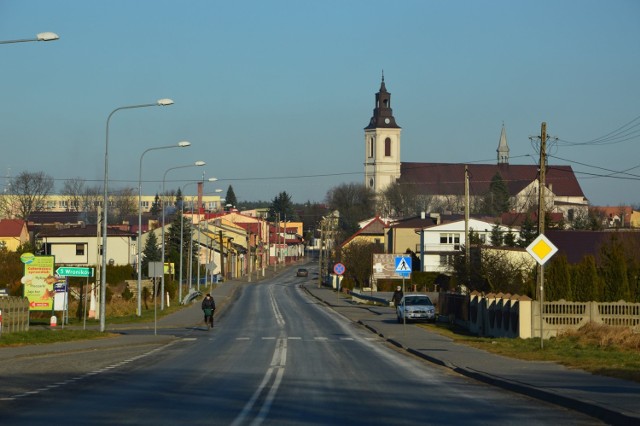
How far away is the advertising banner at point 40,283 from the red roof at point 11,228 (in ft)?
233

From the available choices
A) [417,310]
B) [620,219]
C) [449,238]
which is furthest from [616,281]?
[620,219]

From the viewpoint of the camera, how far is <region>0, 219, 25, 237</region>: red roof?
109 metres

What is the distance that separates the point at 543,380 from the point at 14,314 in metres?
22.3

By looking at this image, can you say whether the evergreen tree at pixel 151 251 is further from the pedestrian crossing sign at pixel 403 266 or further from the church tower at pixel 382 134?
the church tower at pixel 382 134

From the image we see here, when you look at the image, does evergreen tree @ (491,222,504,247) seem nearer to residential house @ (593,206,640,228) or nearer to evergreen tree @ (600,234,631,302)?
residential house @ (593,206,640,228)

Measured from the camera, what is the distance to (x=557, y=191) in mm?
197625

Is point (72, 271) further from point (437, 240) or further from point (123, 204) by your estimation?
point (123, 204)

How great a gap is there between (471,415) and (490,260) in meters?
37.9

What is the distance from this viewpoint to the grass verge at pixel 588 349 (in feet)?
67.6

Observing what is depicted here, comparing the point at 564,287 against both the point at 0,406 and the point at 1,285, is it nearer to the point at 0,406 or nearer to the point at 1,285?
the point at 0,406

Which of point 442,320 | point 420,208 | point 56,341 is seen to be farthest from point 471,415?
point 420,208

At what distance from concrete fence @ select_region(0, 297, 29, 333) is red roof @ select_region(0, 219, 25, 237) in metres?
76.7

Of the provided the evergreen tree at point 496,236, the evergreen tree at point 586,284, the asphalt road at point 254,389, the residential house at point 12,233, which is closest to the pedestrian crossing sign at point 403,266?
the asphalt road at point 254,389

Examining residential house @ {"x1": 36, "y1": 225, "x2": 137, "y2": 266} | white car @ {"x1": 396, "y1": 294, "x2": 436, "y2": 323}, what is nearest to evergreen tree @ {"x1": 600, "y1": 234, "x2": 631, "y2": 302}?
white car @ {"x1": 396, "y1": 294, "x2": 436, "y2": 323}
